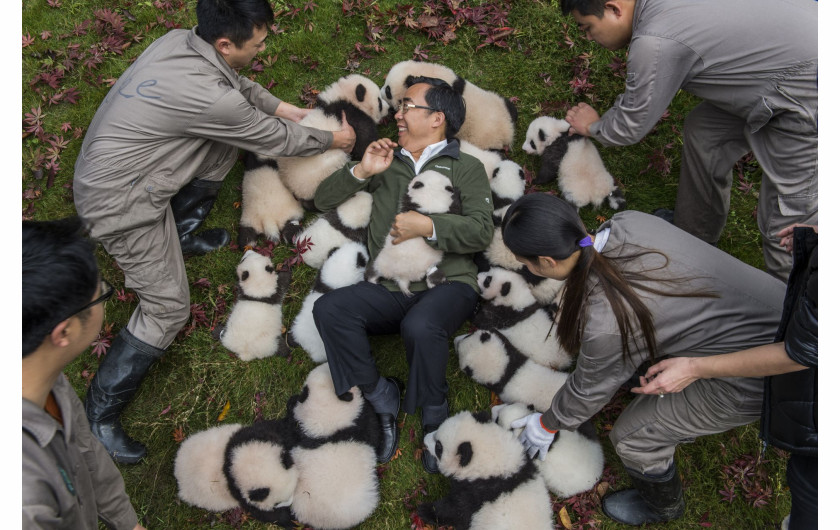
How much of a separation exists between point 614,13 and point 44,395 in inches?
157

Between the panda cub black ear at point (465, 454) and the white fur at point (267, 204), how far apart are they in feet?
8.11

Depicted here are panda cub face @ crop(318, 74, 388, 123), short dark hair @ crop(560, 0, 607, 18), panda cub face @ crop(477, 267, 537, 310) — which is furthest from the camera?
panda cub face @ crop(318, 74, 388, 123)

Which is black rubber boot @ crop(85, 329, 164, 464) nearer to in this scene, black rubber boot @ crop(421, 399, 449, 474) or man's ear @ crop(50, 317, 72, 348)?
man's ear @ crop(50, 317, 72, 348)

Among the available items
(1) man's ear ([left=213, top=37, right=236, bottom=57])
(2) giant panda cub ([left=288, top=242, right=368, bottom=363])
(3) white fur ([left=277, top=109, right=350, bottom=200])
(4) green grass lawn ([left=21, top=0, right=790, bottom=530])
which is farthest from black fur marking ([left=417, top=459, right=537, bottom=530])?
(1) man's ear ([left=213, top=37, right=236, bottom=57])

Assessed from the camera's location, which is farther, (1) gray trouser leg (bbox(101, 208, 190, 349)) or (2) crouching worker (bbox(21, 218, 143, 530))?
(1) gray trouser leg (bbox(101, 208, 190, 349))

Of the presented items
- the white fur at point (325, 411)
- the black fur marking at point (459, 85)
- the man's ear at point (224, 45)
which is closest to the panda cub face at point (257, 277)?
the white fur at point (325, 411)

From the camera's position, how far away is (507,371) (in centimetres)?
452

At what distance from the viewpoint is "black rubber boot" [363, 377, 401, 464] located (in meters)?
4.43

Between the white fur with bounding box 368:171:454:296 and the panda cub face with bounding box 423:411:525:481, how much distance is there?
1112 mm

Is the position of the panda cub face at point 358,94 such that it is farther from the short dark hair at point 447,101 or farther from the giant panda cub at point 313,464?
the giant panda cub at point 313,464

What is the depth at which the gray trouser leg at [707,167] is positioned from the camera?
426cm

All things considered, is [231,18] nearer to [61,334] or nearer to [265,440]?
[61,334]

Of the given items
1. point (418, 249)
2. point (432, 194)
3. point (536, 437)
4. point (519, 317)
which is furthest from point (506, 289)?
point (536, 437)

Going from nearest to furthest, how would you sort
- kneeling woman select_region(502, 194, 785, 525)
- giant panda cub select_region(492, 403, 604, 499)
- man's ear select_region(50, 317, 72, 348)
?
1. man's ear select_region(50, 317, 72, 348)
2. kneeling woman select_region(502, 194, 785, 525)
3. giant panda cub select_region(492, 403, 604, 499)
